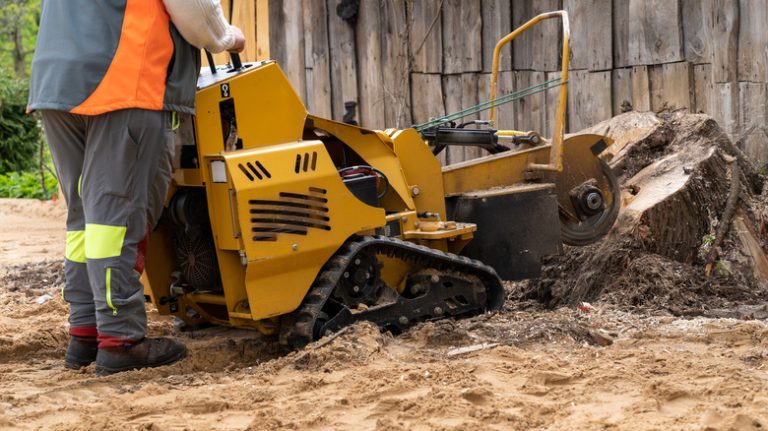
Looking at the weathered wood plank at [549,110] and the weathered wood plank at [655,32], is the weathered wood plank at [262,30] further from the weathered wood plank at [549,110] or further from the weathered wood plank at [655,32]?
the weathered wood plank at [655,32]

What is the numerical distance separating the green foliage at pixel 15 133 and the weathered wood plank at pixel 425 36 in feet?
31.6

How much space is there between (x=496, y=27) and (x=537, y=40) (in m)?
0.42

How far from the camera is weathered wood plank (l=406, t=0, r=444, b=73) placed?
30.5ft

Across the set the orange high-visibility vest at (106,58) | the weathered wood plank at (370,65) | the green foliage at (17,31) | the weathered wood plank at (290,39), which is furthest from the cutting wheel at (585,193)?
the green foliage at (17,31)

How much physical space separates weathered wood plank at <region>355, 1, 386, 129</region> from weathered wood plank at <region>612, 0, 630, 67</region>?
2.48 m

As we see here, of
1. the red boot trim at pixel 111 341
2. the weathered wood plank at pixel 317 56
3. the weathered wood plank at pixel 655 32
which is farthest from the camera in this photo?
the weathered wood plank at pixel 317 56

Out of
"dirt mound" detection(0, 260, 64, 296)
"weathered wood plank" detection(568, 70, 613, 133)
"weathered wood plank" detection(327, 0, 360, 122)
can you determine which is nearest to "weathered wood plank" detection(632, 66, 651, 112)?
"weathered wood plank" detection(568, 70, 613, 133)

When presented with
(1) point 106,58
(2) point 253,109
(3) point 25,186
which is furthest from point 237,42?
(3) point 25,186

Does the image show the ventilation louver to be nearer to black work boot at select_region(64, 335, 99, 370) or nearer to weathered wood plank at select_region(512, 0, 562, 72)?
black work boot at select_region(64, 335, 99, 370)

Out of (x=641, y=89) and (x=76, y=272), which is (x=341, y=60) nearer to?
(x=641, y=89)

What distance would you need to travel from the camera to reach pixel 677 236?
6.91 m

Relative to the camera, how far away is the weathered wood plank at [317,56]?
399 inches

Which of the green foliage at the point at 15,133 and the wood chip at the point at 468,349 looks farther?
the green foliage at the point at 15,133

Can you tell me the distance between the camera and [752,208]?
23.2 feet
